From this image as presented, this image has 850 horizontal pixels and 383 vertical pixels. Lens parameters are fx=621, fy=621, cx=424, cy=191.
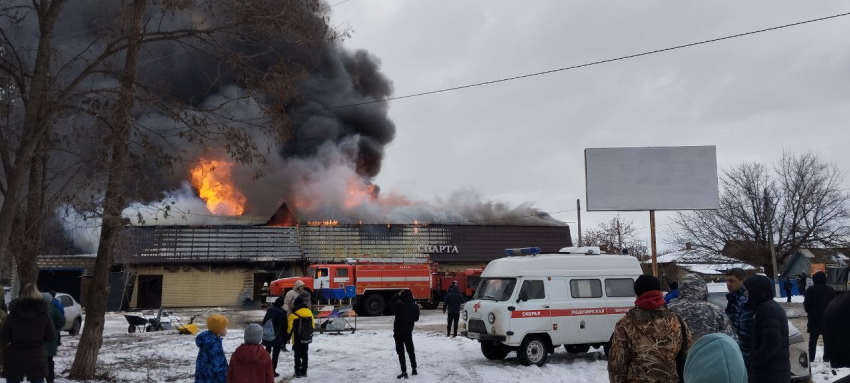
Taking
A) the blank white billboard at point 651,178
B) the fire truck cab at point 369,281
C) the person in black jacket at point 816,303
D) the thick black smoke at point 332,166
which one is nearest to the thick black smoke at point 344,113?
the thick black smoke at point 332,166

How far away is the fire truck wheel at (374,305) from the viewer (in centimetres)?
2684

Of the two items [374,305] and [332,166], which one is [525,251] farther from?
[332,166]

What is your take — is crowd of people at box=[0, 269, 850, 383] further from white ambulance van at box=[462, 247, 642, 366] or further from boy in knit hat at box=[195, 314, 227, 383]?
white ambulance van at box=[462, 247, 642, 366]

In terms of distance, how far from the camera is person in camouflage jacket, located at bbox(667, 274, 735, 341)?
505 centimetres

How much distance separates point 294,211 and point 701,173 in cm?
2805

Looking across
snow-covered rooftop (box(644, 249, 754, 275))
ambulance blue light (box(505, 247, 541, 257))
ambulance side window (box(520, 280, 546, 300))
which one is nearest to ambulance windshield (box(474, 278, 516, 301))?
ambulance side window (box(520, 280, 546, 300))

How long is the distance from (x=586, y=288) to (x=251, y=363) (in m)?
8.48

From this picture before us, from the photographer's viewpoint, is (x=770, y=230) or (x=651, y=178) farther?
(x=770, y=230)

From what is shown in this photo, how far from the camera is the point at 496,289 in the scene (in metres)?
12.5

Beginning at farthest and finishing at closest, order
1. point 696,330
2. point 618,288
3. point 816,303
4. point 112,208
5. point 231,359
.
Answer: point 618,288 → point 816,303 → point 112,208 → point 231,359 → point 696,330

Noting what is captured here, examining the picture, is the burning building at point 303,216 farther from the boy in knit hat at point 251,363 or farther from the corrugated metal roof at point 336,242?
the boy in knit hat at point 251,363

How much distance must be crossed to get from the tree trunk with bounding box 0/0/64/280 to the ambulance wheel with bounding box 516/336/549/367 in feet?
28.2

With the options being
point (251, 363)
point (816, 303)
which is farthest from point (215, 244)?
point (251, 363)

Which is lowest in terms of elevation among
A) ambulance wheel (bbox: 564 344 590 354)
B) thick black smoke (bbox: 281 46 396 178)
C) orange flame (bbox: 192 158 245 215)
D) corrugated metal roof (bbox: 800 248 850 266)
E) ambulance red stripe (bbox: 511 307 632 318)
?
ambulance wheel (bbox: 564 344 590 354)
